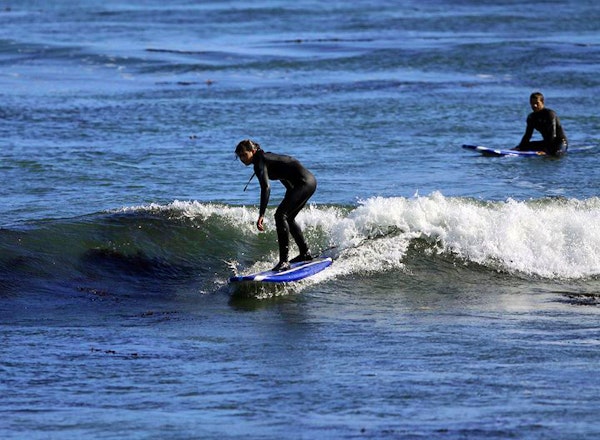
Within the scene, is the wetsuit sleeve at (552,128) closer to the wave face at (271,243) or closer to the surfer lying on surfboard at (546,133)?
the surfer lying on surfboard at (546,133)

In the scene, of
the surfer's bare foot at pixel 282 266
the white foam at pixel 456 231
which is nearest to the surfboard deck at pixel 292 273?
the surfer's bare foot at pixel 282 266

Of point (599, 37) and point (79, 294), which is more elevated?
point (599, 37)

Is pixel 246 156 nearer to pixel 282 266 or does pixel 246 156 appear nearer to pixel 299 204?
pixel 299 204

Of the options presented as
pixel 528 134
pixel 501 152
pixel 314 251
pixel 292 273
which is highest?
pixel 528 134

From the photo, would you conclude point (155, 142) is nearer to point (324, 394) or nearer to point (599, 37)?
point (324, 394)

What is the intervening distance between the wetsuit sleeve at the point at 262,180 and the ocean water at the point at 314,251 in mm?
1110

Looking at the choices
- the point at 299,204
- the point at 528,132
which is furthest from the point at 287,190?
the point at 528,132

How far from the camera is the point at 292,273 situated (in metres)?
13.4

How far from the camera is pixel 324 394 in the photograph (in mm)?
9133

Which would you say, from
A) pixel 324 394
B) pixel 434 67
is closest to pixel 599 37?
pixel 434 67

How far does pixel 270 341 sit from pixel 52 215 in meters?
6.75

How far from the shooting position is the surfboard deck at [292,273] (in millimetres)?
Result: 13053

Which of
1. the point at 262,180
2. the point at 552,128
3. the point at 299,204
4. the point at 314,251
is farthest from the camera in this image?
the point at 552,128

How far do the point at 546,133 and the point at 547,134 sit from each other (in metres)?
0.07
